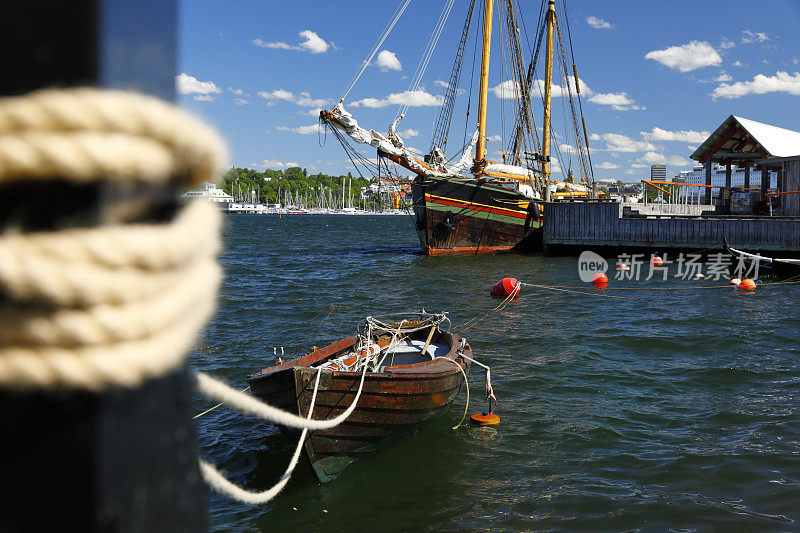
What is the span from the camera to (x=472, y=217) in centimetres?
2973

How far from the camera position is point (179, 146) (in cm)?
72

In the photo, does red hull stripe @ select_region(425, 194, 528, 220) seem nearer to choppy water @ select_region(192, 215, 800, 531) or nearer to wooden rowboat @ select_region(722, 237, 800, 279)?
wooden rowboat @ select_region(722, 237, 800, 279)

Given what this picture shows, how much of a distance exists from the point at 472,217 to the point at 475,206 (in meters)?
0.67

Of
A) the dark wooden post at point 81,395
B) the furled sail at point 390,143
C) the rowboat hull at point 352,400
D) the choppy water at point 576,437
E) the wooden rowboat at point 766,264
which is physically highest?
the furled sail at point 390,143

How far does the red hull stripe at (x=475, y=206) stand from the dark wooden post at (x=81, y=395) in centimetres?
2848

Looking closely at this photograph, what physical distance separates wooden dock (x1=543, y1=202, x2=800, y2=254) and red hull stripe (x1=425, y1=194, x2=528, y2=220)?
1.61 m

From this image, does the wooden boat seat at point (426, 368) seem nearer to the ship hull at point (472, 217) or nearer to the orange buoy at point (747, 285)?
the orange buoy at point (747, 285)

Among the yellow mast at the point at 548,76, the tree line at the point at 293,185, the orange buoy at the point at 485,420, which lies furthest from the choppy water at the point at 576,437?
the tree line at the point at 293,185

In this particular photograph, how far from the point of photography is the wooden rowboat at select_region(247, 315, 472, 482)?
248 inches

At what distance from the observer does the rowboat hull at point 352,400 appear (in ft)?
20.6

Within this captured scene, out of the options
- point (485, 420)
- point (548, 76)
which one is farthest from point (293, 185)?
point (485, 420)

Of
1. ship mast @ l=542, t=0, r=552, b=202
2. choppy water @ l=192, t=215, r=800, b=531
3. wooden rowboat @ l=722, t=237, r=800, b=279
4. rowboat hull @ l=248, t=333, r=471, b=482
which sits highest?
ship mast @ l=542, t=0, r=552, b=202

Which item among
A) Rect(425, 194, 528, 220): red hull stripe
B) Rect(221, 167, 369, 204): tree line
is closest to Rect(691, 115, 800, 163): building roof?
Rect(425, 194, 528, 220): red hull stripe

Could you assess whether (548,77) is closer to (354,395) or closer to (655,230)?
(655,230)
